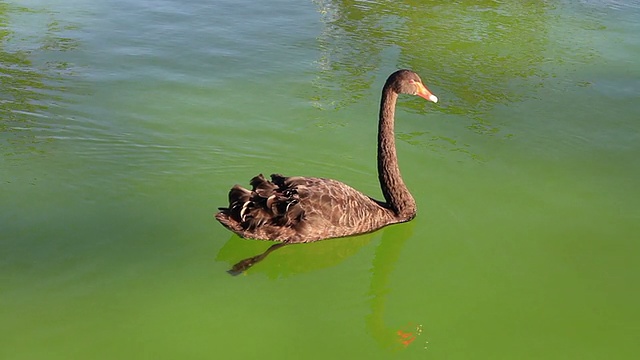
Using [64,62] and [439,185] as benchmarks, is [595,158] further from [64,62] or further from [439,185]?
[64,62]

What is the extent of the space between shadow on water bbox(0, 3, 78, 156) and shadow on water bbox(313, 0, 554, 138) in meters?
2.18

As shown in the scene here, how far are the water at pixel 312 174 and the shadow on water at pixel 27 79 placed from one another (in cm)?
3

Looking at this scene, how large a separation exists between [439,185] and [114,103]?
2.67 meters

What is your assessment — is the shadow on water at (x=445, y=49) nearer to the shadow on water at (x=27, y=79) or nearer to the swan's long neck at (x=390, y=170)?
the swan's long neck at (x=390, y=170)

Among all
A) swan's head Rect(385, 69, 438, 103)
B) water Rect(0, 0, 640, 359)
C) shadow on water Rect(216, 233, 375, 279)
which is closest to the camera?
water Rect(0, 0, 640, 359)

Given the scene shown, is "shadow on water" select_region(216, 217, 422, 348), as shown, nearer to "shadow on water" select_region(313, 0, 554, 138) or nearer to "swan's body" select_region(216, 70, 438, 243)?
"swan's body" select_region(216, 70, 438, 243)

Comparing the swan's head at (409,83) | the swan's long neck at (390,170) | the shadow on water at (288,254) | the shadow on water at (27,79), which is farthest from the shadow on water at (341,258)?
the shadow on water at (27,79)

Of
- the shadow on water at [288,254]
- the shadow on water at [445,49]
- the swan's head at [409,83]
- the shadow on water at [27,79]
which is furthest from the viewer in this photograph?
the shadow on water at [445,49]

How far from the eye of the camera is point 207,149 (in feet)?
15.8

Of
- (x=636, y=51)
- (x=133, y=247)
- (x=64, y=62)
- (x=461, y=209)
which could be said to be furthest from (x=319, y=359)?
(x=636, y=51)

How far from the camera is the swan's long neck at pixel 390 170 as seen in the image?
161 inches

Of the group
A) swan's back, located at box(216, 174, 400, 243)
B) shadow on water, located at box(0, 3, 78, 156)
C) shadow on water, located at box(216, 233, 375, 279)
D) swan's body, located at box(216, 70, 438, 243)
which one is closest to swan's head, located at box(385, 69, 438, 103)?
swan's body, located at box(216, 70, 438, 243)

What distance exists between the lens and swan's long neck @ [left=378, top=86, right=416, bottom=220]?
13.4 ft

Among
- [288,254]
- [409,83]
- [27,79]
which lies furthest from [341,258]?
[27,79]
